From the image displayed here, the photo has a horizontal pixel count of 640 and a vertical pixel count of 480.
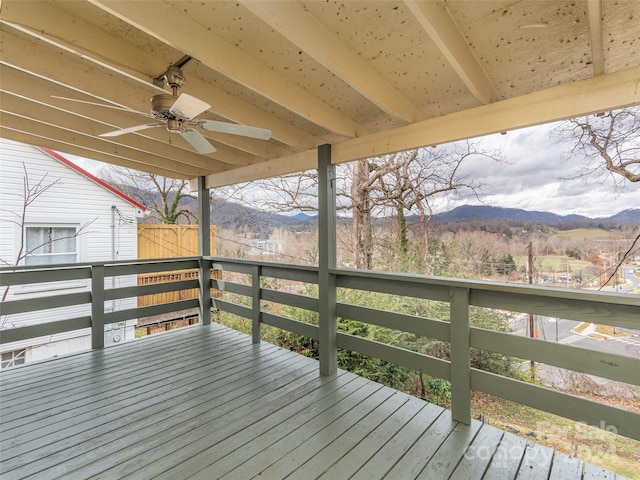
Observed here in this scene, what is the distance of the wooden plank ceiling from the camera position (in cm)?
144

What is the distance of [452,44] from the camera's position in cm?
151

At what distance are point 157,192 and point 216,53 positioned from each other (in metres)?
7.22

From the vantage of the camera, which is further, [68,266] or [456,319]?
[68,266]

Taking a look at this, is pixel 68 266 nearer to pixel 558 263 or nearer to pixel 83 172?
pixel 83 172

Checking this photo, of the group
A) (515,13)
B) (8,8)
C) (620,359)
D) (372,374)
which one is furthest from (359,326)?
(8,8)

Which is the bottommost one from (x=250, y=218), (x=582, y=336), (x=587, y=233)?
(x=582, y=336)

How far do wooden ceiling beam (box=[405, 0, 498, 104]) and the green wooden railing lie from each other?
1.29 metres

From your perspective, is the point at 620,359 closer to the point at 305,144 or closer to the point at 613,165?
the point at 613,165

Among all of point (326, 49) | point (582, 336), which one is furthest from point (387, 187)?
point (326, 49)

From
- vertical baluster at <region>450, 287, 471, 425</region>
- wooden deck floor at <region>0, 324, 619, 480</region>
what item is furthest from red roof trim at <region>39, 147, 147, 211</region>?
vertical baluster at <region>450, 287, 471, 425</region>

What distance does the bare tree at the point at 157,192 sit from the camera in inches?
305

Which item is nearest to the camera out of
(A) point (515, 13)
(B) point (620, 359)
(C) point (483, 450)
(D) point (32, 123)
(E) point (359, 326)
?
(A) point (515, 13)

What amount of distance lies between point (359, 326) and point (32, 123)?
440 centimetres

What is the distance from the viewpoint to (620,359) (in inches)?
64.3
